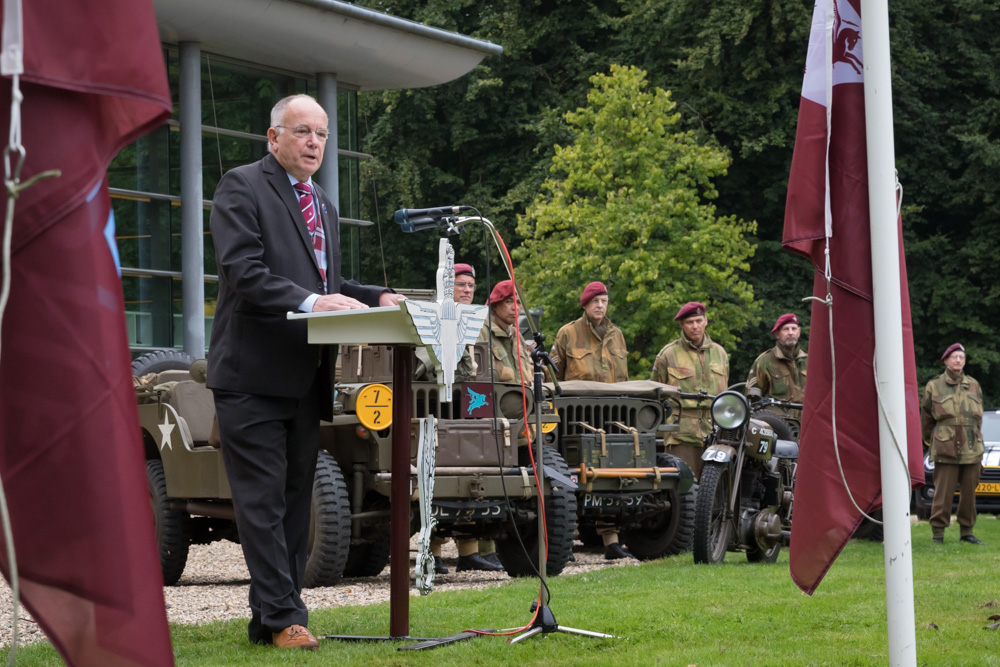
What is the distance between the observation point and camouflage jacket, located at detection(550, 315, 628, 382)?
1259 centimetres

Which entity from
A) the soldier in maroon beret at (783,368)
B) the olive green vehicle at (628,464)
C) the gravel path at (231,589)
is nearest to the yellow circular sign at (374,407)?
the gravel path at (231,589)

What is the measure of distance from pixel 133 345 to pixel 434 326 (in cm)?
1827

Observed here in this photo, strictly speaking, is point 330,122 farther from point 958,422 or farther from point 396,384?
point 396,384

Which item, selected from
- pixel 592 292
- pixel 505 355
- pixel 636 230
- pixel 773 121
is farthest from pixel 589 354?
pixel 773 121

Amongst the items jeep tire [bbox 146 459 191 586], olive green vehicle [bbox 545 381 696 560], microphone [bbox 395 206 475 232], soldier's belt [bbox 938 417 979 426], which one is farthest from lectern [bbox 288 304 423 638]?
soldier's belt [bbox 938 417 979 426]

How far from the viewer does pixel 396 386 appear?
217 inches

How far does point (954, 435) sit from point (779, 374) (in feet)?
7.57

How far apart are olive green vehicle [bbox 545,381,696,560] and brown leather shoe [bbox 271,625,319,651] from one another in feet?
17.4

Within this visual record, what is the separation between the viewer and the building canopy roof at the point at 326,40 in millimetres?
21766

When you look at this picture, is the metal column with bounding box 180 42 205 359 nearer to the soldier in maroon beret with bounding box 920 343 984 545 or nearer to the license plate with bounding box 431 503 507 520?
the soldier in maroon beret with bounding box 920 343 984 545

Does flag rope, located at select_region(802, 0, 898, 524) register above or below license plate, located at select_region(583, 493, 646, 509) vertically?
above

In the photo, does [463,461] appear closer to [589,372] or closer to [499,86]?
[589,372]

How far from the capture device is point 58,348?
2604 millimetres

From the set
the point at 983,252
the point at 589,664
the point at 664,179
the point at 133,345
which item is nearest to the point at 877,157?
the point at 589,664
